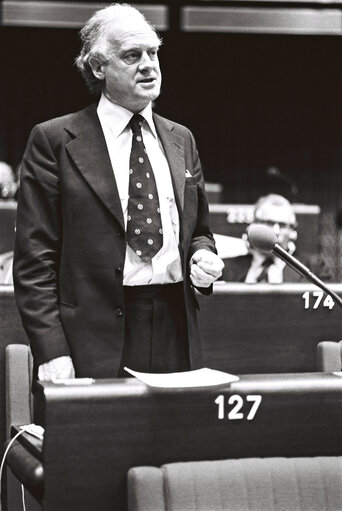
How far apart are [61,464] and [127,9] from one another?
3.94 ft

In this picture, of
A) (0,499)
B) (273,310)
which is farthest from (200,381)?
(273,310)

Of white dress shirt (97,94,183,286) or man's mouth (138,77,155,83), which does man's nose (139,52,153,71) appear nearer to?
man's mouth (138,77,155,83)

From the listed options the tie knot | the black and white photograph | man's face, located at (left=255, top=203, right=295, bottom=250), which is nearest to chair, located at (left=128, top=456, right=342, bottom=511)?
the black and white photograph

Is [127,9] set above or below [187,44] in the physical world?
below

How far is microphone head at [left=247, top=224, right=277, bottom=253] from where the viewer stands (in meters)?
2.18

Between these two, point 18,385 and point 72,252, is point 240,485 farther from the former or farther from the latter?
point 18,385

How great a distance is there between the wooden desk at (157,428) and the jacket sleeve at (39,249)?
304 mm

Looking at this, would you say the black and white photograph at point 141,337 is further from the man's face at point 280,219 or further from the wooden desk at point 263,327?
the man's face at point 280,219

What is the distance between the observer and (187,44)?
1048cm

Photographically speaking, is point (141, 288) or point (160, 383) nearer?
point (160, 383)

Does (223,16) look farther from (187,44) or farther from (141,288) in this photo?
(141,288)

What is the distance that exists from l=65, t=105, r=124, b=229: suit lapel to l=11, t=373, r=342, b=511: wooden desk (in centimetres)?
52

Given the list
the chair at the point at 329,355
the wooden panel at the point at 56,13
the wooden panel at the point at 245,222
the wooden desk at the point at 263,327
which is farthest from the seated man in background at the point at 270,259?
the wooden panel at the point at 56,13

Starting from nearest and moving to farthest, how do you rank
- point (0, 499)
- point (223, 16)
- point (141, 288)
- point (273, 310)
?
point (141, 288), point (0, 499), point (273, 310), point (223, 16)
